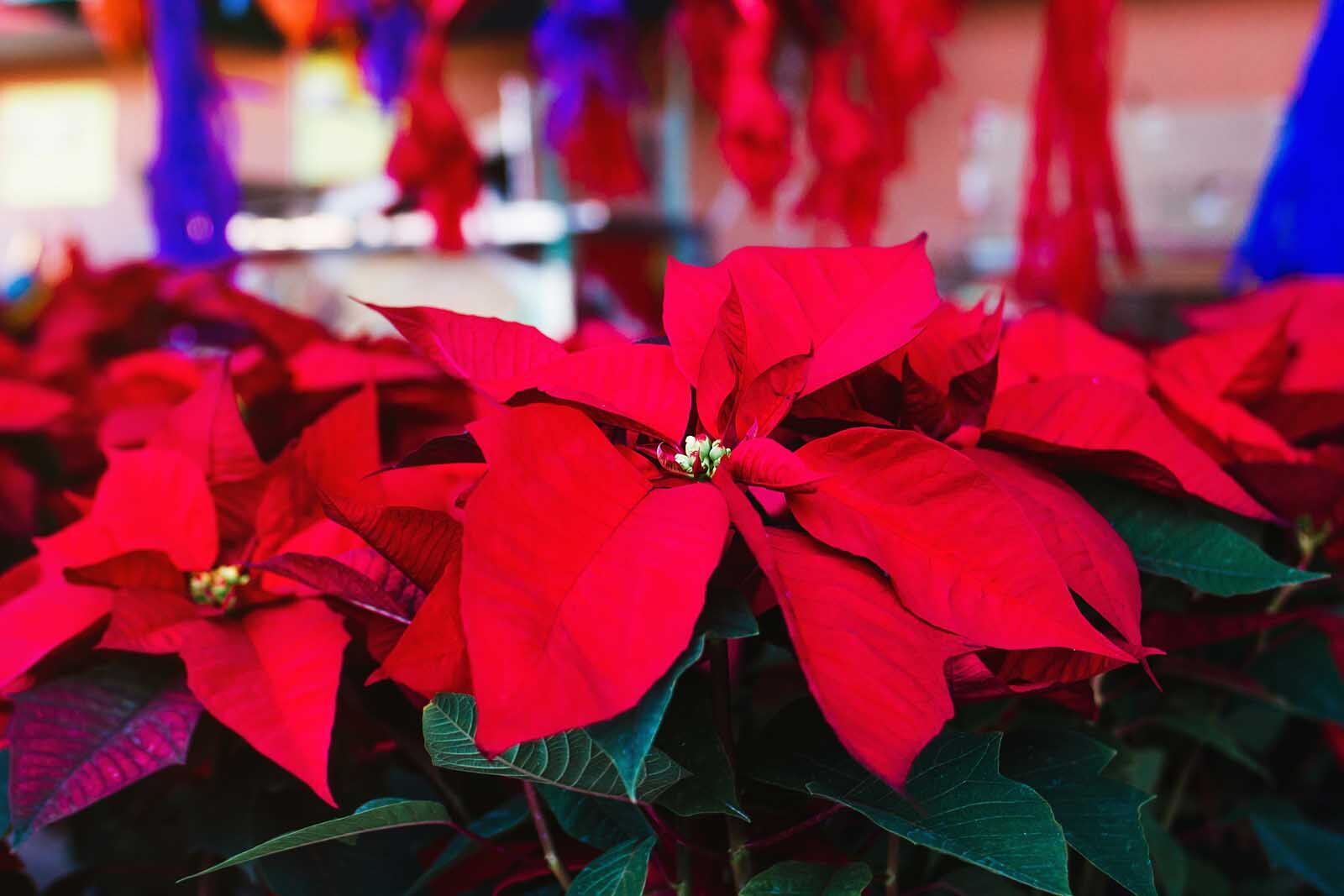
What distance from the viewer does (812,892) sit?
0.96 ft

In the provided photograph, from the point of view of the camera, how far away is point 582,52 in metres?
1.63

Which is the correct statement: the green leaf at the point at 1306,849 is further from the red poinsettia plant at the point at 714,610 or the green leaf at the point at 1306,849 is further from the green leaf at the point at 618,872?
the green leaf at the point at 618,872

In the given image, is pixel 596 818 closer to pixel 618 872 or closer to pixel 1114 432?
pixel 618 872

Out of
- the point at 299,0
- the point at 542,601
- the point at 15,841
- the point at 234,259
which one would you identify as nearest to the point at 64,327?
the point at 234,259

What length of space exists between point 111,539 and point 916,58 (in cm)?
117

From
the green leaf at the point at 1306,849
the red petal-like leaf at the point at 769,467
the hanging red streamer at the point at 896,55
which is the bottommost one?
the green leaf at the point at 1306,849

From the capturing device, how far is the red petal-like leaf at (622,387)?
0.30 m

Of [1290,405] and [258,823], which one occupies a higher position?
[1290,405]

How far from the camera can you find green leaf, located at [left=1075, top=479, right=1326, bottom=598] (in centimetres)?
33

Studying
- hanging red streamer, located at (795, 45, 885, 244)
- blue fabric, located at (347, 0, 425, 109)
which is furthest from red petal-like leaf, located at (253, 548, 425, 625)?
blue fabric, located at (347, 0, 425, 109)

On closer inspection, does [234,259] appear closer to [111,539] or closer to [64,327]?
[64,327]

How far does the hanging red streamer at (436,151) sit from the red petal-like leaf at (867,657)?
1.31 meters

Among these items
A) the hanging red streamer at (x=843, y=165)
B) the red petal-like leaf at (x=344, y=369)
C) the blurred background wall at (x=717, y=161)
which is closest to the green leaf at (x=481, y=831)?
→ the red petal-like leaf at (x=344, y=369)

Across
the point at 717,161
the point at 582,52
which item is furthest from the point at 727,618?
the point at 717,161
